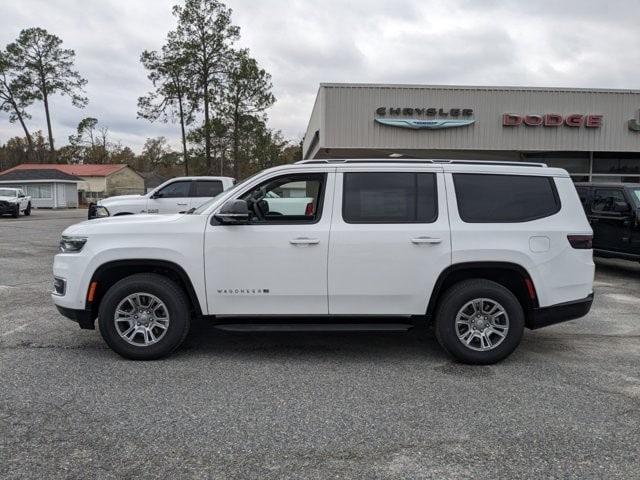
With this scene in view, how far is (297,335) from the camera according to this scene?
6086mm

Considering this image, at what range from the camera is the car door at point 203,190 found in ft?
46.1

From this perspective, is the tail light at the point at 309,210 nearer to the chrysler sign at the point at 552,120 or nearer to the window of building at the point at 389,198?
the window of building at the point at 389,198

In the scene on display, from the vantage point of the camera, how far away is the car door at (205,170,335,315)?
496cm

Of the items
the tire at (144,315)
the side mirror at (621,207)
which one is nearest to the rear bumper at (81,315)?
the tire at (144,315)

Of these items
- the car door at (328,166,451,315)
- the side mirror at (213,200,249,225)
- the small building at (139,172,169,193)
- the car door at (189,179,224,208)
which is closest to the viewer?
the side mirror at (213,200,249,225)

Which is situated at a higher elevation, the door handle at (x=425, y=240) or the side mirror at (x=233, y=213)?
the side mirror at (x=233, y=213)

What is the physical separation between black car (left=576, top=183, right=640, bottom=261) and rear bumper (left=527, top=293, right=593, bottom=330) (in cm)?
580

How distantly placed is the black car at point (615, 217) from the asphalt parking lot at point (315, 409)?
4597 millimetres

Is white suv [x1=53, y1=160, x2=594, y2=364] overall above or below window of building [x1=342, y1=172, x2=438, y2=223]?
below

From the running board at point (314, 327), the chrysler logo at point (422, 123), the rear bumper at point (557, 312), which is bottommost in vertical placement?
the running board at point (314, 327)

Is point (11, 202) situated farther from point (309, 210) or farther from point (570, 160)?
point (309, 210)

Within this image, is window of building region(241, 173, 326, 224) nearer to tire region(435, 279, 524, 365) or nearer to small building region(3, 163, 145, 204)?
tire region(435, 279, 524, 365)

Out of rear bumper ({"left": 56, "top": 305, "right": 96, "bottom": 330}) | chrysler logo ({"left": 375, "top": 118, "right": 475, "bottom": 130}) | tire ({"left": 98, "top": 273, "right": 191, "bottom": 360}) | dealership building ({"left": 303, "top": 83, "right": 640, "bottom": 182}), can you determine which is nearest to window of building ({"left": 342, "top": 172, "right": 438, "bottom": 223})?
tire ({"left": 98, "top": 273, "right": 191, "bottom": 360})

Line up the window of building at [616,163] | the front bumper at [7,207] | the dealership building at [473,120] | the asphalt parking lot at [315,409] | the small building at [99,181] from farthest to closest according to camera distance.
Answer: the small building at [99,181] → the front bumper at [7,207] → the window of building at [616,163] → the dealership building at [473,120] → the asphalt parking lot at [315,409]
